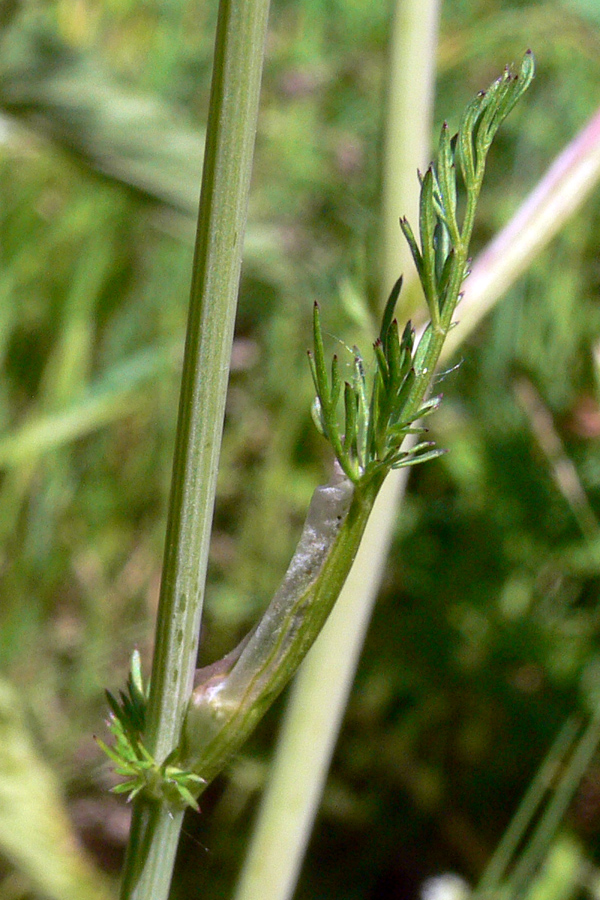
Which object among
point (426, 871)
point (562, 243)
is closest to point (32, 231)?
point (562, 243)

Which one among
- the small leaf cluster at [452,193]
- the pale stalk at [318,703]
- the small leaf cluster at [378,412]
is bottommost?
the pale stalk at [318,703]

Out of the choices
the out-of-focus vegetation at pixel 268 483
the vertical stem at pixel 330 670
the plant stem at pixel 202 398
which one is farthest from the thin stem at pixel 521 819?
the plant stem at pixel 202 398

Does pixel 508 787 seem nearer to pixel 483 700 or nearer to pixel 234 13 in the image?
pixel 483 700

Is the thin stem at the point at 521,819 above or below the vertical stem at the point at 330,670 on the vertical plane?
below

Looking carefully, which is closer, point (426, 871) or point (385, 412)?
point (385, 412)

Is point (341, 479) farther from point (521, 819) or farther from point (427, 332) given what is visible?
point (521, 819)

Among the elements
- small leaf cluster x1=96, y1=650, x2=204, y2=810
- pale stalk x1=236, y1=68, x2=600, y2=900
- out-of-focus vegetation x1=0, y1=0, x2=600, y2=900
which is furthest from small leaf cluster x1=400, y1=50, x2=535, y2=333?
out-of-focus vegetation x1=0, y1=0, x2=600, y2=900

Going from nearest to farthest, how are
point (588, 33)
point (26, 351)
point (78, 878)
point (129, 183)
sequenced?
point (78, 878)
point (129, 183)
point (588, 33)
point (26, 351)

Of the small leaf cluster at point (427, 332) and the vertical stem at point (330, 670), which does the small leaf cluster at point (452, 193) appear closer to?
the small leaf cluster at point (427, 332)

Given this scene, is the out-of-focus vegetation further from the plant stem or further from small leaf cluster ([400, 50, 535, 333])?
small leaf cluster ([400, 50, 535, 333])
